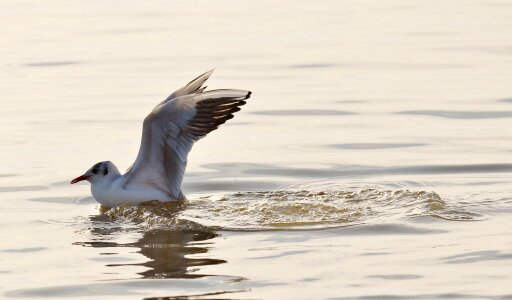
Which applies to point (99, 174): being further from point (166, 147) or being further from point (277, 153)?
point (277, 153)

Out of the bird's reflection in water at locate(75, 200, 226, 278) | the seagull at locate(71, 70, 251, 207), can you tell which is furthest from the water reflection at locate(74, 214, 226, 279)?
the seagull at locate(71, 70, 251, 207)

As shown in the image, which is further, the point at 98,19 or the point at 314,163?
the point at 98,19

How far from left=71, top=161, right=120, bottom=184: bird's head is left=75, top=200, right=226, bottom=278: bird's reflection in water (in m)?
0.55

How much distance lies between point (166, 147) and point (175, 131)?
0.65 ft

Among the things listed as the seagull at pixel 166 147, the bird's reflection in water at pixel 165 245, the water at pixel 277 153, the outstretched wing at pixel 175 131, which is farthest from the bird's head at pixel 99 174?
the bird's reflection in water at pixel 165 245

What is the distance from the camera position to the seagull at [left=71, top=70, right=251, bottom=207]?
11250 mm

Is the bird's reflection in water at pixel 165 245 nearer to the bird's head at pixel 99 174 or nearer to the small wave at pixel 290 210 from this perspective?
the small wave at pixel 290 210

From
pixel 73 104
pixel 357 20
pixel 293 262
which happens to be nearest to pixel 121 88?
pixel 73 104

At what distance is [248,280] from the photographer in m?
8.45

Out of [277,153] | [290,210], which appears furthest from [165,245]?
[277,153]

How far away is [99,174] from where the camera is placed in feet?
37.9

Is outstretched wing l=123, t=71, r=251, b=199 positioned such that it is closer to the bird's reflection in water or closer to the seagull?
the seagull

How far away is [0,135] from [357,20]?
8703 mm

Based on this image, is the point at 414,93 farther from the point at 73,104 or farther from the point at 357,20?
the point at 357,20
